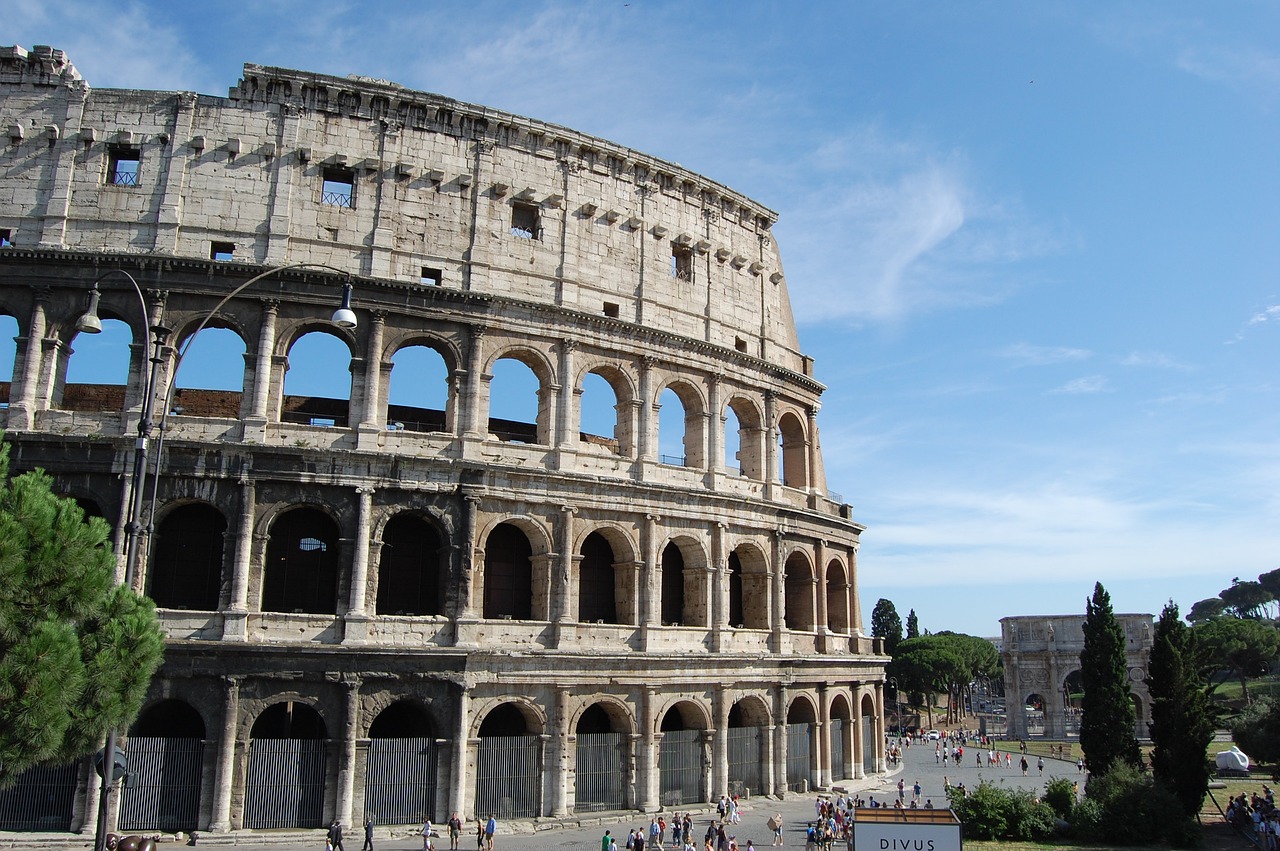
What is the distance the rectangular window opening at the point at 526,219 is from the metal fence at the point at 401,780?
601 inches

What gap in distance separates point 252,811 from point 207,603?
17.9 ft

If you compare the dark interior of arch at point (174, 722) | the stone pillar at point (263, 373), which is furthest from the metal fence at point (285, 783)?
the stone pillar at point (263, 373)

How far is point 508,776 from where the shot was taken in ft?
83.9

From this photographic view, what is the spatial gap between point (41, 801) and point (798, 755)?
22030 millimetres

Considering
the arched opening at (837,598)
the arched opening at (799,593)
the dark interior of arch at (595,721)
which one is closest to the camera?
the dark interior of arch at (595,721)

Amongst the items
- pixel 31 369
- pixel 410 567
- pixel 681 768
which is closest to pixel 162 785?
pixel 410 567

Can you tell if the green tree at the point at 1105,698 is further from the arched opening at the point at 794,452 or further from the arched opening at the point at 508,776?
the arched opening at the point at 508,776

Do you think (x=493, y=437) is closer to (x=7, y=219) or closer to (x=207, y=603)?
(x=207, y=603)

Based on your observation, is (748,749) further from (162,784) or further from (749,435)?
(162,784)

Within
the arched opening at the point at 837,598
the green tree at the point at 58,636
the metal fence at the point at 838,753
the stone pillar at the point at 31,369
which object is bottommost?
the metal fence at the point at 838,753

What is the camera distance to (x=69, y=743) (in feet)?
47.1

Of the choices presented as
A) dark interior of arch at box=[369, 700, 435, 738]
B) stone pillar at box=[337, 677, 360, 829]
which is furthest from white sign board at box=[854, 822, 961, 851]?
dark interior of arch at box=[369, 700, 435, 738]

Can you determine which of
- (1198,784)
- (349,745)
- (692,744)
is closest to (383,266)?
(349,745)

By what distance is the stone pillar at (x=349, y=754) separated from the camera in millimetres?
23531
